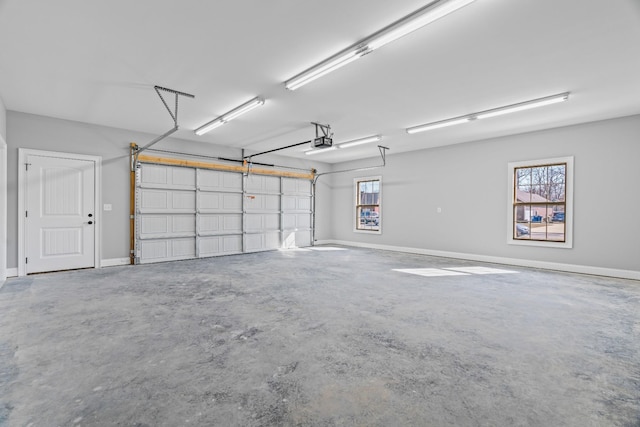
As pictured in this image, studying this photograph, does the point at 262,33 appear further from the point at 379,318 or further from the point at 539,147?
the point at 539,147

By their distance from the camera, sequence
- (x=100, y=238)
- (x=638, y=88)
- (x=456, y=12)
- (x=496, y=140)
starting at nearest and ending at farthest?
(x=456, y=12)
(x=638, y=88)
(x=100, y=238)
(x=496, y=140)

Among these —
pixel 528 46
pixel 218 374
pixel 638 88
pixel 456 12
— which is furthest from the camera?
pixel 638 88

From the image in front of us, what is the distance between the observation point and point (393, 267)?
251 inches

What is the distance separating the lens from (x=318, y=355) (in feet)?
8.14

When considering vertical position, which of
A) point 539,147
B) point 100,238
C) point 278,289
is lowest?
point 278,289

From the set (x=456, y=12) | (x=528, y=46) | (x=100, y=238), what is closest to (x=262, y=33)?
(x=456, y=12)

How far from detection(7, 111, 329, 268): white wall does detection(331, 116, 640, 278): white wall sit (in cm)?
579

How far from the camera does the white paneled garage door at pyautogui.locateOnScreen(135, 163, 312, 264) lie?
682 cm

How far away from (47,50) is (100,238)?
153 inches

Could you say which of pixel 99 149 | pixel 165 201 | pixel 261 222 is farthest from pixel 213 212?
pixel 99 149

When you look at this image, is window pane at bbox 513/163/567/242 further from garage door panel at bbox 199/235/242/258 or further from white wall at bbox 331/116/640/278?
garage door panel at bbox 199/235/242/258

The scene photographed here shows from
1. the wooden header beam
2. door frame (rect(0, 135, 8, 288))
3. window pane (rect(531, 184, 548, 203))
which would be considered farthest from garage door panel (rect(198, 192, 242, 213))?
window pane (rect(531, 184, 548, 203))

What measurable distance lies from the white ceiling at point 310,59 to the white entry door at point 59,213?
100 centimetres

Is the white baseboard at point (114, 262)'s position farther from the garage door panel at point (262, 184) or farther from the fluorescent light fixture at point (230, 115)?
the garage door panel at point (262, 184)
